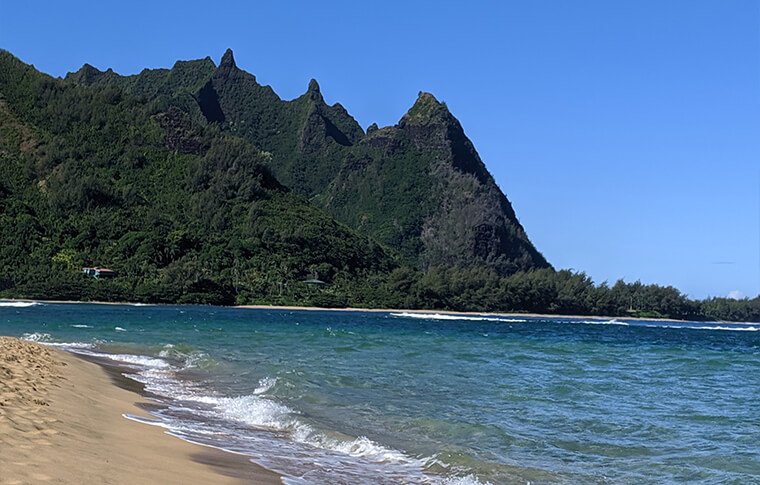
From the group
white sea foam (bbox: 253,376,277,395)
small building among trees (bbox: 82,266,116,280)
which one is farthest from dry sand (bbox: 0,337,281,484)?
small building among trees (bbox: 82,266,116,280)

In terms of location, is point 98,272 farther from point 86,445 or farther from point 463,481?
point 463,481

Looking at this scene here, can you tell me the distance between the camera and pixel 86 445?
8680 mm

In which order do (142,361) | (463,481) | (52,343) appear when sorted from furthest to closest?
(52,343) → (142,361) → (463,481)

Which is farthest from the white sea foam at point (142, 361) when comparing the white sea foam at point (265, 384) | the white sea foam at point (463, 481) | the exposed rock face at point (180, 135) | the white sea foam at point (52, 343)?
A: the exposed rock face at point (180, 135)

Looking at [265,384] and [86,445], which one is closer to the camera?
[86,445]

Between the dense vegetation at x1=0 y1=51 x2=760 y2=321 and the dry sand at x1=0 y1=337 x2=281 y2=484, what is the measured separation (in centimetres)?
9968

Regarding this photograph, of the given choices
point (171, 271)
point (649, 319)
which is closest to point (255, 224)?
point (171, 271)

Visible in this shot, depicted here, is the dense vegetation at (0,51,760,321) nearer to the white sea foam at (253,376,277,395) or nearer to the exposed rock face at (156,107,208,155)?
the exposed rock face at (156,107,208,155)

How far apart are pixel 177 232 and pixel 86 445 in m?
125

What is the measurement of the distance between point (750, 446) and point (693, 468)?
2.31 meters

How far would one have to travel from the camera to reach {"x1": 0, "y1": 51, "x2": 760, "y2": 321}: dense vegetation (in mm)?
117750

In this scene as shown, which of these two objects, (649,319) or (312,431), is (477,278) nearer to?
A: (649,319)

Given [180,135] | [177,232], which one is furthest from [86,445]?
[180,135]

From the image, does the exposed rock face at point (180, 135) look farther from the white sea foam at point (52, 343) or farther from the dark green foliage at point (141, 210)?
the white sea foam at point (52, 343)
